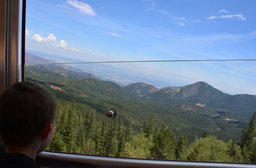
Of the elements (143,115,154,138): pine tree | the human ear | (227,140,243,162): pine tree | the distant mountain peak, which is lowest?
(227,140,243,162): pine tree

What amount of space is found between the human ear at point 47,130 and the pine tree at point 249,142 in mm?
1144

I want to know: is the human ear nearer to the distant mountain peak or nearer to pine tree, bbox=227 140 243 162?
the distant mountain peak

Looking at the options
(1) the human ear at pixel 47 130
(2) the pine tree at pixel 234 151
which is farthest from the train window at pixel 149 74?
(1) the human ear at pixel 47 130

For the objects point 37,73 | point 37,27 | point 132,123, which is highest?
point 37,27

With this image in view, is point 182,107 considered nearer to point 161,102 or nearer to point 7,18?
point 161,102

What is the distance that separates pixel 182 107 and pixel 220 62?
12.4 inches

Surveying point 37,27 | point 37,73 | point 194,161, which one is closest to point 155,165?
point 194,161

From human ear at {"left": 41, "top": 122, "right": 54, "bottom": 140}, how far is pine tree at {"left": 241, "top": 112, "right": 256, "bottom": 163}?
1144 millimetres

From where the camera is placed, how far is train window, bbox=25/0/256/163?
1825 millimetres

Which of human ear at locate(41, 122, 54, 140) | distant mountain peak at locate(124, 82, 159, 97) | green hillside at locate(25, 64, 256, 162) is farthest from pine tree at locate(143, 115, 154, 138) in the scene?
human ear at locate(41, 122, 54, 140)

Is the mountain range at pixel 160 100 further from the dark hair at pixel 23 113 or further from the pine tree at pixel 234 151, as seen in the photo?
the dark hair at pixel 23 113

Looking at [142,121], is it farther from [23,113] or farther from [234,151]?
[23,113]

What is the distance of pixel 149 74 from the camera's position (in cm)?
191

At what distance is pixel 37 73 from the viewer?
1.97 meters
